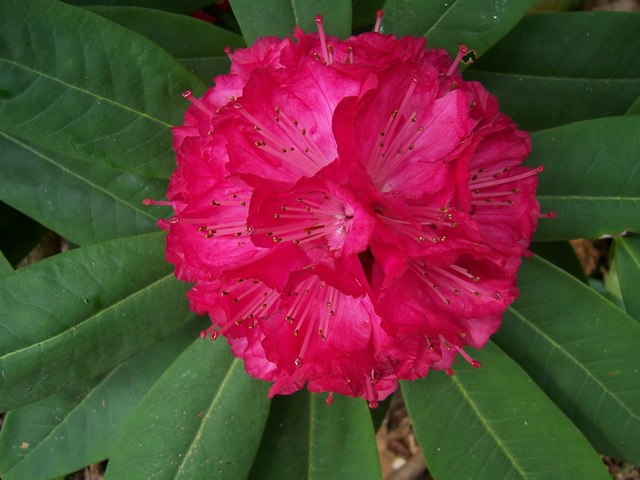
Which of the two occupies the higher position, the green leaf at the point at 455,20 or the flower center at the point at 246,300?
the green leaf at the point at 455,20

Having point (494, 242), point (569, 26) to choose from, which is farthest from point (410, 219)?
point (569, 26)

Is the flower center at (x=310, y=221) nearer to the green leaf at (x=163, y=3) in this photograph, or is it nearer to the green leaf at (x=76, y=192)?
the green leaf at (x=76, y=192)

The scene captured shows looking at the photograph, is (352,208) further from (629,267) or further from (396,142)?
(629,267)

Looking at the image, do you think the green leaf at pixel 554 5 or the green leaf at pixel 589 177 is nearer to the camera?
the green leaf at pixel 589 177

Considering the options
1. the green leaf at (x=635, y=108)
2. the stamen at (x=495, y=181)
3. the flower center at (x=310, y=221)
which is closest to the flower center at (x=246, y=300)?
the flower center at (x=310, y=221)

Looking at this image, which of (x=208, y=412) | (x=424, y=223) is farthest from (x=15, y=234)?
(x=424, y=223)
